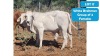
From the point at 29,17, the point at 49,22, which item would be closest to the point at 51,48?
the point at 49,22

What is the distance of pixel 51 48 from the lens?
9.48m

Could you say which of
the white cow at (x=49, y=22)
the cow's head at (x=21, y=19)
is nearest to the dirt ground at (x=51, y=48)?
the white cow at (x=49, y=22)

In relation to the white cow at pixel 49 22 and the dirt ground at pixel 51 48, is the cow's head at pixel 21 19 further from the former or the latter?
the dirt ground at pixel 51 48

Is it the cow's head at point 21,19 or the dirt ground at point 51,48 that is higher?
the cow's head at point 21,19

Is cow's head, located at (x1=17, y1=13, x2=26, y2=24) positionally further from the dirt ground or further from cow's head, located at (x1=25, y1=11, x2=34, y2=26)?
the dirt ground

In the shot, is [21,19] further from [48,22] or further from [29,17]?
[48,22]

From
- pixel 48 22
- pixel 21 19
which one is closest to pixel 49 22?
pixel 48 22

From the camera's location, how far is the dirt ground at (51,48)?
9305 mm

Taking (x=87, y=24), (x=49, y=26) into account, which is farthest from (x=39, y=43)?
(x=87, y=24)

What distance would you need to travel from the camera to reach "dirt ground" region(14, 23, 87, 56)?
9305mm

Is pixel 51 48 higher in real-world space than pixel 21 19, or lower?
lower

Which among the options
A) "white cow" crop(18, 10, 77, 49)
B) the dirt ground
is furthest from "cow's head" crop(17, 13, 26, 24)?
the dirt ground
